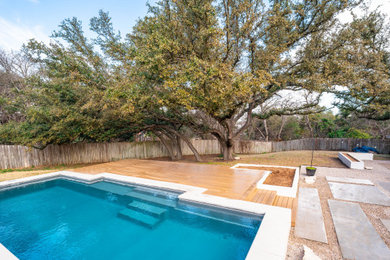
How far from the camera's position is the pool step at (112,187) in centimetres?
433

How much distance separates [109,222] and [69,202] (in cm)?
154

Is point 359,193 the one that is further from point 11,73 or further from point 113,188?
point 11,73

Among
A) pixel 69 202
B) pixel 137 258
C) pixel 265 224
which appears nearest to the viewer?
pixel 137 258

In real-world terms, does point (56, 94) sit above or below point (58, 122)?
above

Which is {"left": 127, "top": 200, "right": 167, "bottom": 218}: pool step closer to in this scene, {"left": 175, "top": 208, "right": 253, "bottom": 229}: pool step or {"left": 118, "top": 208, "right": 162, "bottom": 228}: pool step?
{"left": 118, "top": 208, "right": 162, "bottom": 228}: pool step

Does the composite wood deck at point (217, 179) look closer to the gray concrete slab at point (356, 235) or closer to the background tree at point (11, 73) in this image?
the gray concrete slab at point (356, 235)

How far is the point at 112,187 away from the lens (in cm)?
461

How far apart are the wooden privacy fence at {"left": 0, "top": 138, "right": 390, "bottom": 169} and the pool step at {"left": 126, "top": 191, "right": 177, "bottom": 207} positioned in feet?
20.3

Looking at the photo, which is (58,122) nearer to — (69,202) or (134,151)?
(69,202)

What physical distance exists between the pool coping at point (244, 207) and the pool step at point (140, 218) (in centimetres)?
67

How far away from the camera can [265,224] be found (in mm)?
2492

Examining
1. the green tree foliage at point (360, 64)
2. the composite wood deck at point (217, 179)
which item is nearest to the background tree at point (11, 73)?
the composite wood deck at point (217, 179)

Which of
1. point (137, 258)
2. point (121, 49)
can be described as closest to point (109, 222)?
point (137, 258)

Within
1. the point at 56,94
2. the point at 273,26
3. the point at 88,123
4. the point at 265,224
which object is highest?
the point at 273,26
